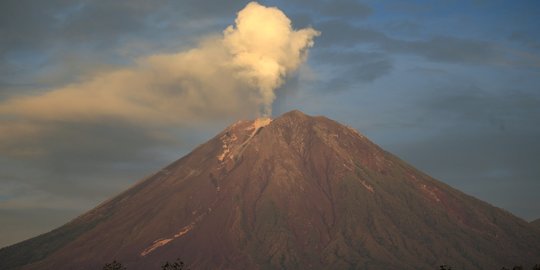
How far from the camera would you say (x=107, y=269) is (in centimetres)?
17025

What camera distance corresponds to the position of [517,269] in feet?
484

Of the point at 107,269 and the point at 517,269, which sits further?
the point at 107,269

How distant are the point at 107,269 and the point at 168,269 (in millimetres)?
11729

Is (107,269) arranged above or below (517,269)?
above

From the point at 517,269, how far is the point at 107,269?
7540 centimetres

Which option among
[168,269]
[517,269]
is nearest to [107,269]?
[168,269]

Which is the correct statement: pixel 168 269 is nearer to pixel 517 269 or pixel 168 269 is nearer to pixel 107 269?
pixel 107 269

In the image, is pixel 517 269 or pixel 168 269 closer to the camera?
pixel 517 269

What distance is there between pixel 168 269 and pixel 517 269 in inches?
2523

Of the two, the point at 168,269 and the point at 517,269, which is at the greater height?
the point at 168,269

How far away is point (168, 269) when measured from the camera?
6673 inches
